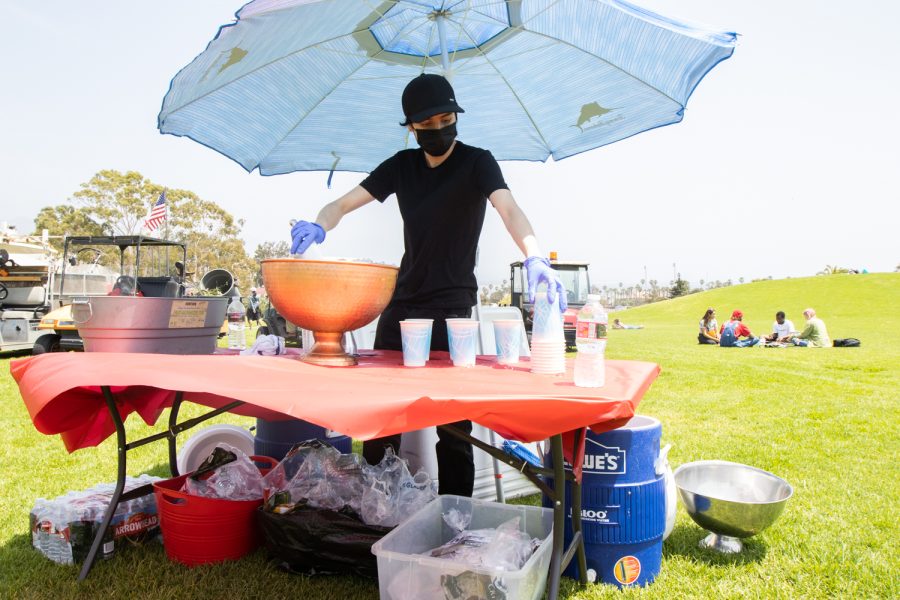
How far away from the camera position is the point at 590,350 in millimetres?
1487

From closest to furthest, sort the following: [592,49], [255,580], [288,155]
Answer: [255,580] < [592,49] < [288,155]

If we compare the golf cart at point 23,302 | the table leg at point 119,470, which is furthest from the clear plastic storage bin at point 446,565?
the golf cart at point 23,302

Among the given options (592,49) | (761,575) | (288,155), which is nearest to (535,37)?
(592,49)

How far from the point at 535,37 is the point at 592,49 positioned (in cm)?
31

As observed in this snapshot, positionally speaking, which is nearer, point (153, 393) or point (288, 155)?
point (153, 393)

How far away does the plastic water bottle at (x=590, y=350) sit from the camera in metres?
1.46

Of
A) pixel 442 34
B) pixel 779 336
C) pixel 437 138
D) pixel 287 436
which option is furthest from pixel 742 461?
pixel 779 336

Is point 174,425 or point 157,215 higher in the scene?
point 157,215

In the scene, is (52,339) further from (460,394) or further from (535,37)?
(460,394)

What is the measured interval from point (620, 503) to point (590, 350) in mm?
911

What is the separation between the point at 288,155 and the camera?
3.33m

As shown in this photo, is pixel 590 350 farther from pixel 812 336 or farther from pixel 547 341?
pixel 812 336

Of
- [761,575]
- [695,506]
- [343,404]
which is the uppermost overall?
[343,404]

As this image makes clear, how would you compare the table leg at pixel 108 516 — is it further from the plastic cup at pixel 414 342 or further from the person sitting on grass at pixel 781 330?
the person sitting on grass at pixel 781 330
